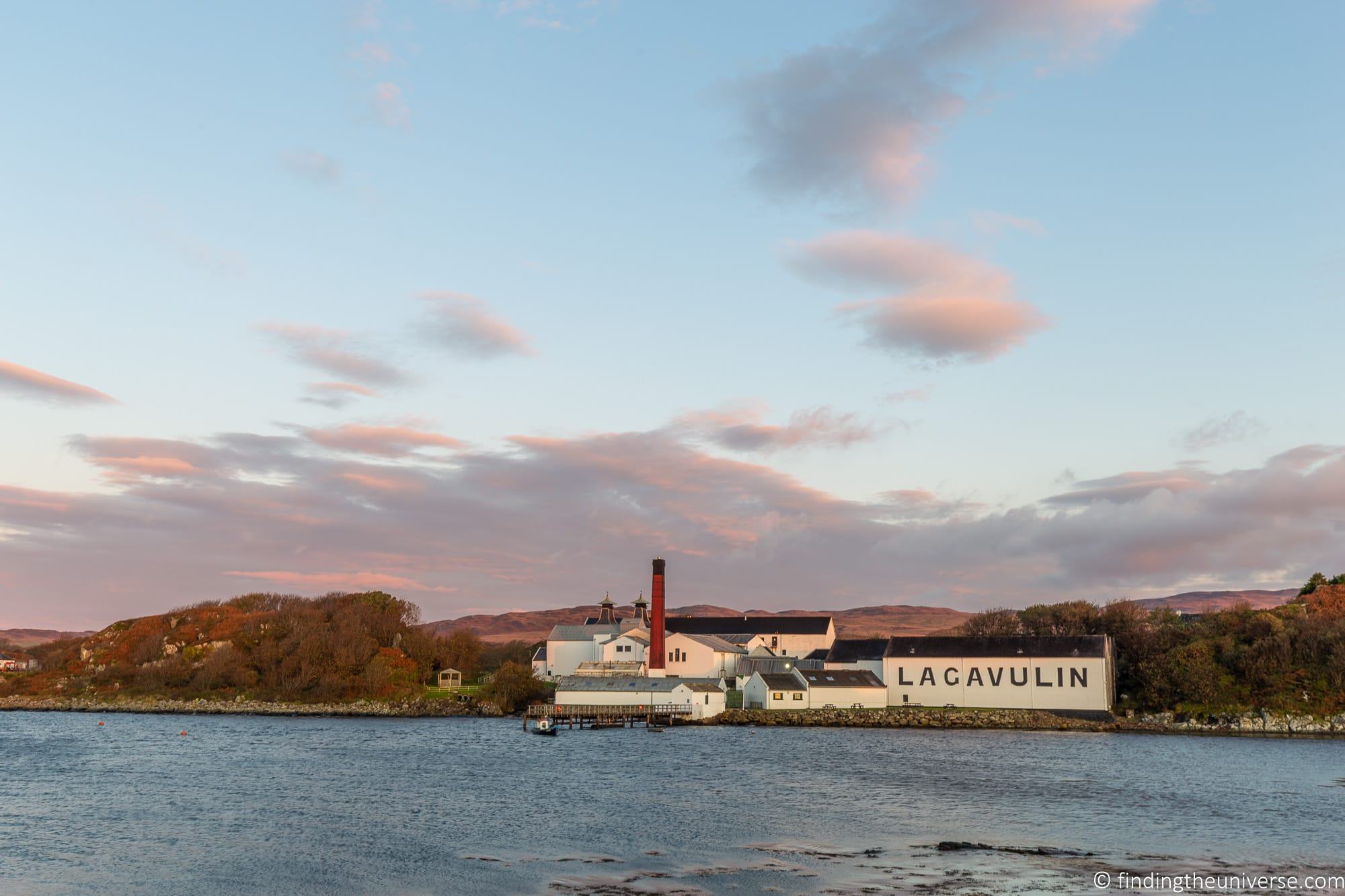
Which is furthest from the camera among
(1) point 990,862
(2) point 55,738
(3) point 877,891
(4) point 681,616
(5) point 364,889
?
(4) point 681,616

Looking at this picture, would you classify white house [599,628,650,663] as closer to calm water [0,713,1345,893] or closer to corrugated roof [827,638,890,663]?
corrugated roof [827,638,890,663]

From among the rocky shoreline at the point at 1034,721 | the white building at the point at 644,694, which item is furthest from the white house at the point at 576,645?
the rocky shoreline at the point at 1034,721

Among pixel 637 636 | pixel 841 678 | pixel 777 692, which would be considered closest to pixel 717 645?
pixel 637 636

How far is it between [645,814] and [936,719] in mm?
52111

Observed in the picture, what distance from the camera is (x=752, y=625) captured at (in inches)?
5015

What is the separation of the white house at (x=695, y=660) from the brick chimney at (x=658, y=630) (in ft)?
16.4

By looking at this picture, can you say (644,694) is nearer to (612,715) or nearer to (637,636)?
(612,715)

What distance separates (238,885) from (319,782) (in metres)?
21.8

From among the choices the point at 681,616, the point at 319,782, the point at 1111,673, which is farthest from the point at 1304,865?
the point at 681,616

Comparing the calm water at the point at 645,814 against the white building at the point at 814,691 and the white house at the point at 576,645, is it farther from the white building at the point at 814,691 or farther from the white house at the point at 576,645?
the white house at the point at 576,645

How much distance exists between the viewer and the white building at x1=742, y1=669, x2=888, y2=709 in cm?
8862

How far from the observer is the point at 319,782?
1849 inches

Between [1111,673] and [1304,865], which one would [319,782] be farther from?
[1111,673]

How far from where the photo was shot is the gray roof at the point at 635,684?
3438 inches
